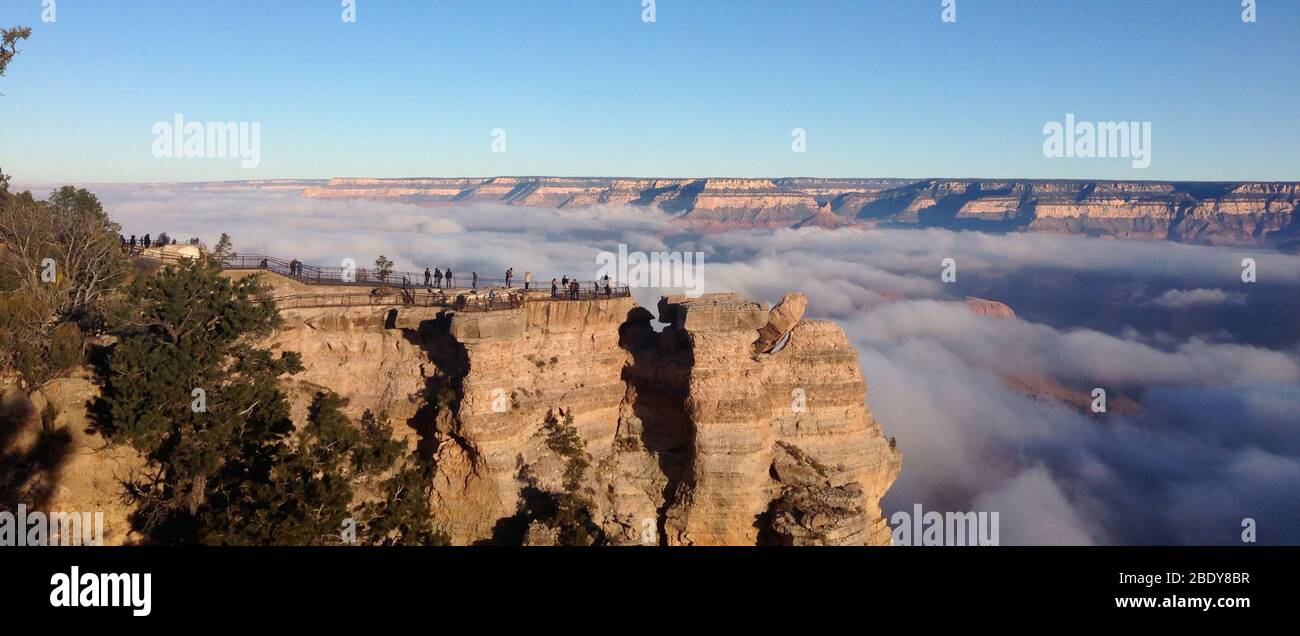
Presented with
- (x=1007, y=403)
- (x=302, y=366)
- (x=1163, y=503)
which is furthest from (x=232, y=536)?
(x=1007, y=403)

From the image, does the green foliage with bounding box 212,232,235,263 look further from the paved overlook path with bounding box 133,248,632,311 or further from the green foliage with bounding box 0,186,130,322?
the green foliage with bounding box 0,186,130,322

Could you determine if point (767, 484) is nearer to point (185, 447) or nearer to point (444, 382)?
point (444, 382)

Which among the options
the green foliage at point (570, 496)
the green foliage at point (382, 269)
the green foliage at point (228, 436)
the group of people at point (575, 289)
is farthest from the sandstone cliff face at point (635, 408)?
the green foliage at point (382, 269)

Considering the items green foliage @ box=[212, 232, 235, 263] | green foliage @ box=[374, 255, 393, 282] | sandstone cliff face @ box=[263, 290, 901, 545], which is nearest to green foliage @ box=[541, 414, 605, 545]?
sandstone cliff face @ box=[263, 290, 901, 545]

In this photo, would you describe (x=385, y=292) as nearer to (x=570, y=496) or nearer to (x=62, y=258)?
(x=570, y=496)

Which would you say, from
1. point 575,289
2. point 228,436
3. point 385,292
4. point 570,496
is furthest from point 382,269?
point 570,496

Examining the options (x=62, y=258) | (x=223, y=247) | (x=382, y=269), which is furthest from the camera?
(x=223, y=247)
